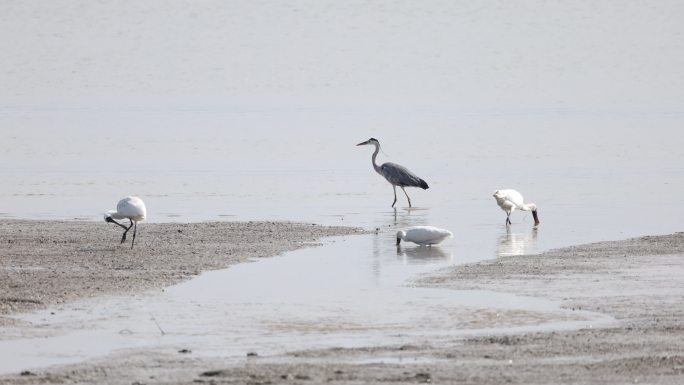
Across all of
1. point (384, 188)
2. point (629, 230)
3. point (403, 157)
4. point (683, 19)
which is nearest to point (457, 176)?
point (384, 188)

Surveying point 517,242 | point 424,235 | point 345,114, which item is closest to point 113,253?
point 424,235

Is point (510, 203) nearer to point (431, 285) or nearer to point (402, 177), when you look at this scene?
point (402, 177)

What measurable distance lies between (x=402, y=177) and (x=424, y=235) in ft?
24.9

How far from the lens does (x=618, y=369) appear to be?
9406mm

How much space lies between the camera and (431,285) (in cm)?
1366

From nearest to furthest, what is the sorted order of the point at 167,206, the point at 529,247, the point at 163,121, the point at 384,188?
the point at 529,247
the point at 167,206
the point at 384,188
the point at 163,121

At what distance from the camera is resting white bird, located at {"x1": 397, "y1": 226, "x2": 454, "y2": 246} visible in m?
16.7

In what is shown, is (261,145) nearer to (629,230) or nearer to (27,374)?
(629,230)

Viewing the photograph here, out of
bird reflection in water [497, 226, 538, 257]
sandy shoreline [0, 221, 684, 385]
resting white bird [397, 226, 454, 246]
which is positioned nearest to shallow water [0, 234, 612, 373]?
sandy shoreline [0, 221, 684, 385]

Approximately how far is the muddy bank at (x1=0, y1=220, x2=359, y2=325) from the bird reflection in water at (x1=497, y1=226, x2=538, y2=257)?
2082 mm

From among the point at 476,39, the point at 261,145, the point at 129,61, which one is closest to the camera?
the point at 261,145

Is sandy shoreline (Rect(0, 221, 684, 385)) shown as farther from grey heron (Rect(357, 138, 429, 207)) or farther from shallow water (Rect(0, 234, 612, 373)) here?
grey heron (Rect(357, 138, 429, 207))

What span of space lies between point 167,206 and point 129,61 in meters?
47.2

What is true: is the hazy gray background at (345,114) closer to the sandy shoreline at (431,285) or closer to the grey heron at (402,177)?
the grey heron at (402,177)
